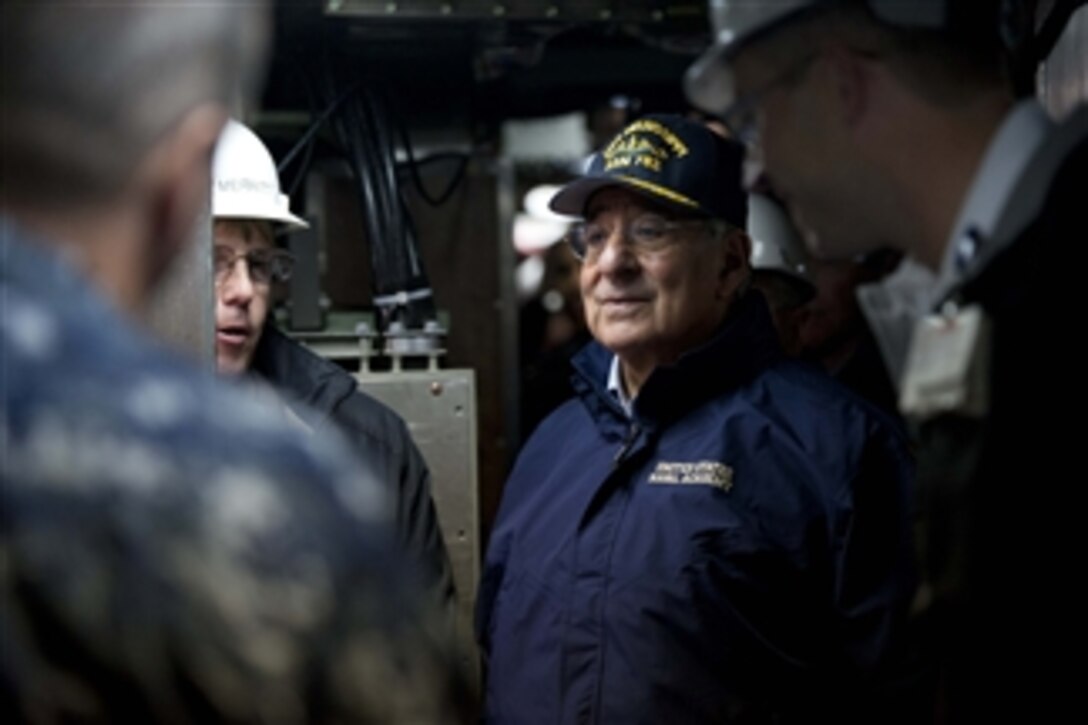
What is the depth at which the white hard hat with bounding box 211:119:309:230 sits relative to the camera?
2.80 metres

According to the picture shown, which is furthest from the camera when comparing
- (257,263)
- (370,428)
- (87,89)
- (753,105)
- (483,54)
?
(483,54)

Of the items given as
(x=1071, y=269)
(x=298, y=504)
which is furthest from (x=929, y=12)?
(x=298, y=504)

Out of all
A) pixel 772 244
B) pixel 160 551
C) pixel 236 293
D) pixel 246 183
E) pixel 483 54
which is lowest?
pixel 160 551

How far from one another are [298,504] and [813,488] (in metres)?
1.71

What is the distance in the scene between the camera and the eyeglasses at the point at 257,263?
2.90 metres

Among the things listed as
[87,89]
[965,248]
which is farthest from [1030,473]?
[87,89]

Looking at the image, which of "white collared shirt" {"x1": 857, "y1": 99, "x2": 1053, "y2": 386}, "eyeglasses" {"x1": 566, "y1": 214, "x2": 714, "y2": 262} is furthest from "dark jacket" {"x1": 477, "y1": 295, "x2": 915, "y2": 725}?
"white collared shirt" {"x1": 857, "y1": 99, "x2": 1053, "y2": 386}

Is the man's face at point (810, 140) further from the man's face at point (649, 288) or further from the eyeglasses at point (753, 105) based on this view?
the man's face at point (649, 288)

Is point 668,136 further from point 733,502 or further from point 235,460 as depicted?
point 235,460

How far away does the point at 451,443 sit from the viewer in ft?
11.3

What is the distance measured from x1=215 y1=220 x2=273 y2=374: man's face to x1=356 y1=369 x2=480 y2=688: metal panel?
0.42m

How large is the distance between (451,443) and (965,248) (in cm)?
220

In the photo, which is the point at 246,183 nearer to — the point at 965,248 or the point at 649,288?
the point at 649,288

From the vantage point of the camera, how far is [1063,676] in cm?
129
